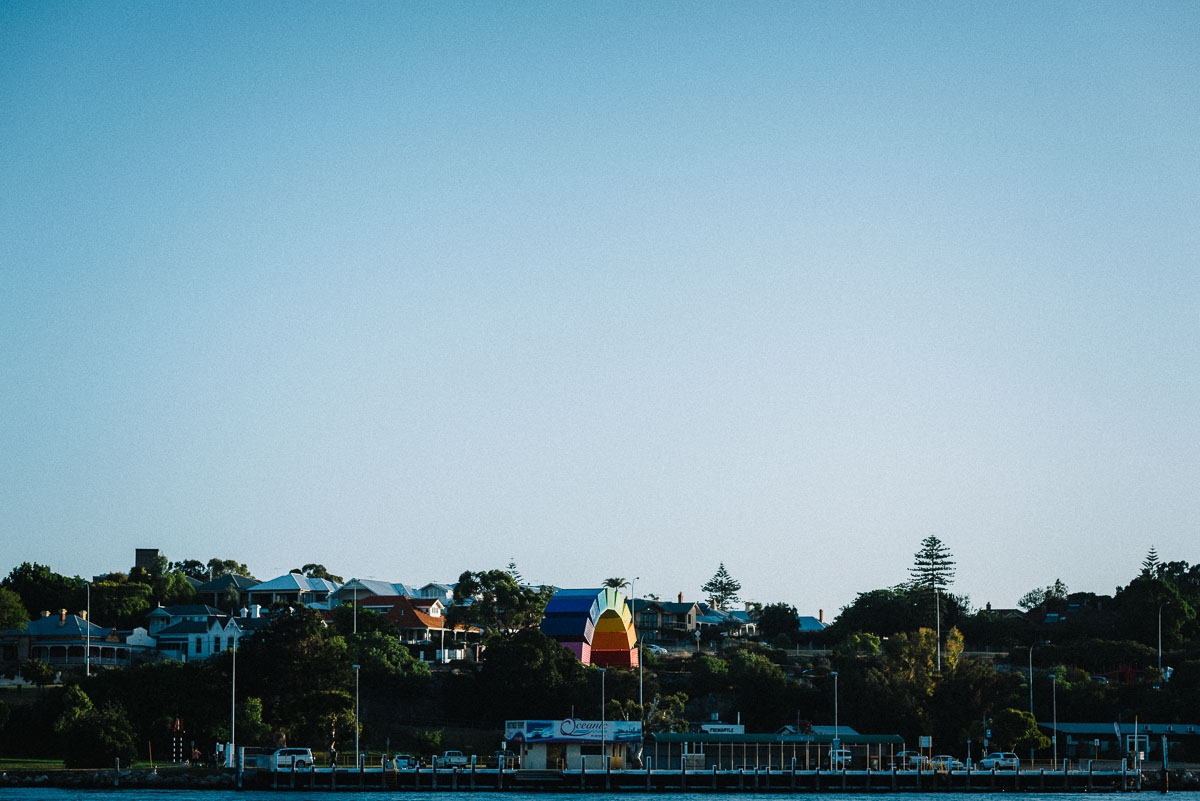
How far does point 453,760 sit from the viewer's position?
87.7m

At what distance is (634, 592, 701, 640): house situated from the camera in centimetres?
17338

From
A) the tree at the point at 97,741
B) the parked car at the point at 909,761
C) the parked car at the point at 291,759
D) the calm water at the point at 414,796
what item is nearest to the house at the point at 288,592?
the tree at the point at 97,741

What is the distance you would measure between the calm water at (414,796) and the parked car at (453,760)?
342 cm

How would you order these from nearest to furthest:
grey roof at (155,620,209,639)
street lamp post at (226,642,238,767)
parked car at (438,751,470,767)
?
street lamp post at (226,642,238,767) < parked car at (438,751,470,767) < grey roof at (155,620,209,639)

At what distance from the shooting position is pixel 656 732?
9931cm

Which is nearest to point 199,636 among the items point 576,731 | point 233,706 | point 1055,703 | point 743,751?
point 233,706

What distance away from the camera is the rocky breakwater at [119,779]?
81438 mm

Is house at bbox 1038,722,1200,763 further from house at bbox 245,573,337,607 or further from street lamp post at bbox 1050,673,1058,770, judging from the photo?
house at bbox 245,573,337,607

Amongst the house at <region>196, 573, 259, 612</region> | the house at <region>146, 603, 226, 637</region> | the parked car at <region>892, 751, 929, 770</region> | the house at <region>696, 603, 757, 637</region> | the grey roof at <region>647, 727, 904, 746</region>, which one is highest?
the house at <region>196, 573, 259, 612</region>

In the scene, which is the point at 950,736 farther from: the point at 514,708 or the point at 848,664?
the point at 514,708


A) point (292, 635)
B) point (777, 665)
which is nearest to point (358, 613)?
point (292, 635)

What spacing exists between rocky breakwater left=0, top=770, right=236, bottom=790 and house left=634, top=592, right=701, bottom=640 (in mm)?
92904

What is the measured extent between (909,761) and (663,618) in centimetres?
8410

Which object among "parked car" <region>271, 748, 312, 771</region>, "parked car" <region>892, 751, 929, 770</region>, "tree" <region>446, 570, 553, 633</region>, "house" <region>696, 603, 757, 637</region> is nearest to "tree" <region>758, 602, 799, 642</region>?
"house" <region>696, 603, 757, 637</region>
